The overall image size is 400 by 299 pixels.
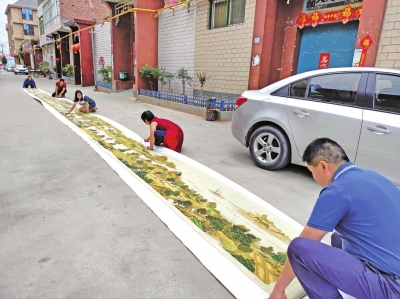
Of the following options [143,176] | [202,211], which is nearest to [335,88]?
[202,211]

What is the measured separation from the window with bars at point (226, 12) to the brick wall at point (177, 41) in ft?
3.96

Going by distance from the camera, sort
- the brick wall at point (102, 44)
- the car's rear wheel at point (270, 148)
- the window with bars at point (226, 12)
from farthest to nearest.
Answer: the brick wall at point (102, 44)
the window with bars at point (226, 12)
the car's rear wheel at point (270, 148)

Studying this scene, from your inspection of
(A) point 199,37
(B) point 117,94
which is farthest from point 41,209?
(B) point 117,94

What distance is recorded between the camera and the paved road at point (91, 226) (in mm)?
1922

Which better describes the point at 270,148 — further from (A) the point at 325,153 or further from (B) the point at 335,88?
(A) the point at 325,153

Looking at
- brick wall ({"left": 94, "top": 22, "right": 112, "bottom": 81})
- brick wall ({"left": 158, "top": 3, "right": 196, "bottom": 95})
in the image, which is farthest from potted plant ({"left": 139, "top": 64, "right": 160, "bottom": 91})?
brick wall ({"left": 94, "top": 22, "right": 112, "bottom": 81})

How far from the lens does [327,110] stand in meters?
3.68

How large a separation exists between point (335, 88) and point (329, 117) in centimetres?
44

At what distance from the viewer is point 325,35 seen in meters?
8.04

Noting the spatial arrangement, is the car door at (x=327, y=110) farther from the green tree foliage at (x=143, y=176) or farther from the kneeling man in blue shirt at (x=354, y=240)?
the kneeling man in blue shirt at (x=354, y=240)

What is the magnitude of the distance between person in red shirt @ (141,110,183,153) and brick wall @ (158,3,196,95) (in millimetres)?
7991

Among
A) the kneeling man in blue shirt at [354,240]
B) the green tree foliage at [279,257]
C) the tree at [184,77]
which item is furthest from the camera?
the tree at [184,77]

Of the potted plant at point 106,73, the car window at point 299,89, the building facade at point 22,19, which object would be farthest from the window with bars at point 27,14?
the car window at point 299,89

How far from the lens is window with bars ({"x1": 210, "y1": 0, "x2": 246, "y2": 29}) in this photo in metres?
9.98
